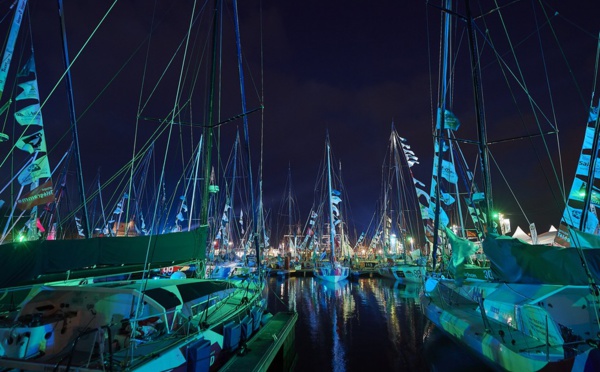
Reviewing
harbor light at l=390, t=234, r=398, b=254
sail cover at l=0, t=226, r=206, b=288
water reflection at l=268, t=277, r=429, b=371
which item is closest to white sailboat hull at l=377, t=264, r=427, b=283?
water reflection at l=268, t=277, r=429, b=371

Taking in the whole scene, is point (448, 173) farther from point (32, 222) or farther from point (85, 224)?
point (32, 222)

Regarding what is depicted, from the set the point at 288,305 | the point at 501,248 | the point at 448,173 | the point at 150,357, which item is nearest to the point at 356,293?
the point at 288,305

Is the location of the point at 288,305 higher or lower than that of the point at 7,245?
lower

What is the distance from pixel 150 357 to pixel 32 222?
23166 mm

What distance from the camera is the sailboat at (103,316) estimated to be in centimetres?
616

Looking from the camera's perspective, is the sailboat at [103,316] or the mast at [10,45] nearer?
the sailboat at [103,316]

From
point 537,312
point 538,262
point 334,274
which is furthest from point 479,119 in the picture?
point 334,274

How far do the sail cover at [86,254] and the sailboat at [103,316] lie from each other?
2cm

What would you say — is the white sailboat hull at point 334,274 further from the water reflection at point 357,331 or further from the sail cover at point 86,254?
the sail cover at point 86,254

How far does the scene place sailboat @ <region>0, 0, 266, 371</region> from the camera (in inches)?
243

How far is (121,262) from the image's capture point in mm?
8828

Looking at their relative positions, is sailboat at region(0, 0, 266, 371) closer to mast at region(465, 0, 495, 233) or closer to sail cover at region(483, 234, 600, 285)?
sail cover at region(483, 234, 600, 285)

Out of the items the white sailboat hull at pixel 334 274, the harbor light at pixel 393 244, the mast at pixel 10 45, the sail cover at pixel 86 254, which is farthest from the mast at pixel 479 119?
the harbor light at pixel 393 244

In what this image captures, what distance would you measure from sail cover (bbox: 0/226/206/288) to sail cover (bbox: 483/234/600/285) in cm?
994
